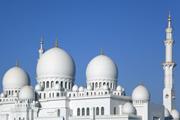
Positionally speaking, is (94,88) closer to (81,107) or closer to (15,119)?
(81,107)

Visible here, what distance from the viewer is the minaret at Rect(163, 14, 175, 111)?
186ft

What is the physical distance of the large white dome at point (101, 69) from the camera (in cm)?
5753

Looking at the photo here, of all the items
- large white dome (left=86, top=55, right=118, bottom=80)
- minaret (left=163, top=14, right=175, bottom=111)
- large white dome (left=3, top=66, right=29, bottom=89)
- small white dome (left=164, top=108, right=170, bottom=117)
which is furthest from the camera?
large white dome (left=3, top=66, right=29, bottom=89)

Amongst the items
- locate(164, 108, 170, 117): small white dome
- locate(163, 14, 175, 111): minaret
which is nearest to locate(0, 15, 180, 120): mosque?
locate(163, 14, 175, 111): minaret

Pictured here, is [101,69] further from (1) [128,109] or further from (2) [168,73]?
(1) [128,109]

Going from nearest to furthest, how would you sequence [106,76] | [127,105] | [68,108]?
[127,105], [68,108], [106,76]

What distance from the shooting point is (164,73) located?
58.0m

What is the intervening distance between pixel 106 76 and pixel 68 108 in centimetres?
635

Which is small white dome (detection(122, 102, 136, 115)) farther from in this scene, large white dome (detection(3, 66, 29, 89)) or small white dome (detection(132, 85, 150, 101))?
large white dome (detection(3, 66, 29, 89))

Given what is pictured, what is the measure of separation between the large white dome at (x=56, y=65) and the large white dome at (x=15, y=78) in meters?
2.93

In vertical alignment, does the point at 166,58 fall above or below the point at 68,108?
above

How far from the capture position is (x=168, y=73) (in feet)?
188

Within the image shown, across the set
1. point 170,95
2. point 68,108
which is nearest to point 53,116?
point 68,108

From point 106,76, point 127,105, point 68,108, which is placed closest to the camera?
point 127,105
